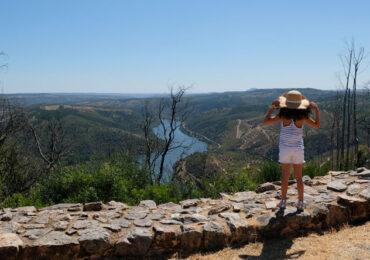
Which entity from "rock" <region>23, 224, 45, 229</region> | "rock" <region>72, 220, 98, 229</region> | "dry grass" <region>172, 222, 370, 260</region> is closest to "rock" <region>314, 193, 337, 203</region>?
"dry grass" <region>172, 222, 370, 260</region>

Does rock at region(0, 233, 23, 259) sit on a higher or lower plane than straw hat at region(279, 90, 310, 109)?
lower

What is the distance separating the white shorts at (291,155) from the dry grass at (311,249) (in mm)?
1247

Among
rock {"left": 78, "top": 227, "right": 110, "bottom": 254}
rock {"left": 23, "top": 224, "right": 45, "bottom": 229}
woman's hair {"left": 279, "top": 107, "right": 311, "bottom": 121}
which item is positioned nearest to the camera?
rock {"left": 78, "top": 227, "right": 110, "bottom": 254}

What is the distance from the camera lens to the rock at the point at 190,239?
165 inches

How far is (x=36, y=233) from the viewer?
13.5 ft

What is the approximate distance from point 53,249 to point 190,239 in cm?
195

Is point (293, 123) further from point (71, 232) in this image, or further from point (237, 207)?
point (71, 232)

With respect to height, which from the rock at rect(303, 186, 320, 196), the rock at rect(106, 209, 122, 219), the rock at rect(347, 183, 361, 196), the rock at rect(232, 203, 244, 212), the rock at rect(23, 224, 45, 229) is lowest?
the rock at rect(106, 209, 122, 219)

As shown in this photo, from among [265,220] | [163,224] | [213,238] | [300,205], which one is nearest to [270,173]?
[300,205]

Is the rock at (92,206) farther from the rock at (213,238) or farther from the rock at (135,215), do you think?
the rock at (213,238)

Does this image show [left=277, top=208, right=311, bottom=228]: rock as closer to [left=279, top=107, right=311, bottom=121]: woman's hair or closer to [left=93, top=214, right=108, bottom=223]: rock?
[left=279, top=107, right=311, bottom=121]: woman's hair

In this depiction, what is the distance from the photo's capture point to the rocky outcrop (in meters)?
3.91

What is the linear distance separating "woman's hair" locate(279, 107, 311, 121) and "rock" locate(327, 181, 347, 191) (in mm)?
2237

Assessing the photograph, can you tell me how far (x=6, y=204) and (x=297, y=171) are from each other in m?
7.12
